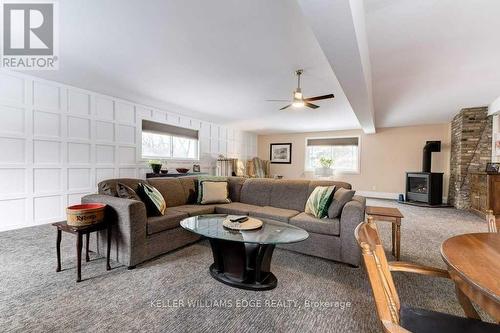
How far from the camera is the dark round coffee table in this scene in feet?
6.27

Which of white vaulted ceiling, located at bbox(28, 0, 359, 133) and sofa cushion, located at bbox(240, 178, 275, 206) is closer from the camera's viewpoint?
white vaulted ceiling, located at bbox(28, 0, 359, 133)

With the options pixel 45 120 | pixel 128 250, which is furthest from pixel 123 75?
pixel 128 250

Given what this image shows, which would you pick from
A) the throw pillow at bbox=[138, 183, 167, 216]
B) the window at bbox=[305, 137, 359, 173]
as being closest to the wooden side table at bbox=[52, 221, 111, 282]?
the throw pillow at bbox=[138, 183, 167, 216]

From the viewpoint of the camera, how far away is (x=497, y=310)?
712 millimetres

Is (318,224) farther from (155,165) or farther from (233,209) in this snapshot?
(155,165)

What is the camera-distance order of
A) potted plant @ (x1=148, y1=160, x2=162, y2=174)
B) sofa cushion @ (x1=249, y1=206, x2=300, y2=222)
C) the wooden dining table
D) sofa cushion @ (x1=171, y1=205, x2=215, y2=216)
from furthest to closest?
potted plant @ (x1=148, y1=160, x2=162, y2=174) → sofa cushion @ (x1=171, y1=205, x2=215, y2=216) → sofa cushion @ (x1=249, y1=206, x2=300, y2=222) → the wooden dining table

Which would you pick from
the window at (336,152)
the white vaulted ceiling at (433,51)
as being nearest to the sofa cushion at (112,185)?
the white vaulted ceiling at (433,51)

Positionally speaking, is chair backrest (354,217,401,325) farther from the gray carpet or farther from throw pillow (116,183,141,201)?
throw pillow (116,183,141,201)

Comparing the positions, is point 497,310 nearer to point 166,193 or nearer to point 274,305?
point 274,305

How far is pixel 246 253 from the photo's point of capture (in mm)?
2018

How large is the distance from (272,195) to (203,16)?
8.09 ft

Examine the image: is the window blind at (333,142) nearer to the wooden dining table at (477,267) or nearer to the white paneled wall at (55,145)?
the white paneled wall at (55,145)

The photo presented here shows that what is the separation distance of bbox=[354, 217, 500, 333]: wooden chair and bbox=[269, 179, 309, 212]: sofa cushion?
213 centimetres

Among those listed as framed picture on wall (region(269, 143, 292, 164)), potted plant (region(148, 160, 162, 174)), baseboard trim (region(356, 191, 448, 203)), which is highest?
framed picture on wall (region(269, 143, 292, 164))
